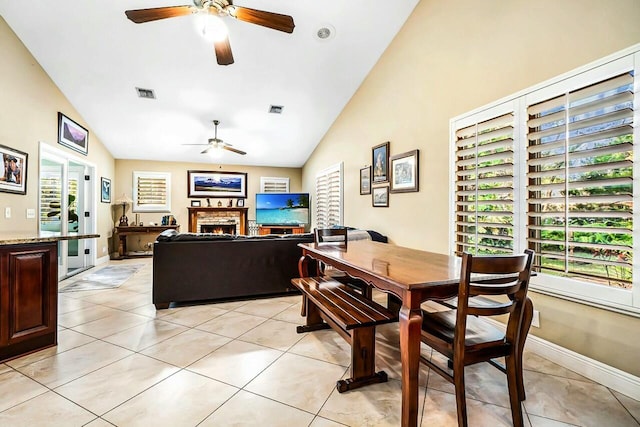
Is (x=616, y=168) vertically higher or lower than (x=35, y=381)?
higher

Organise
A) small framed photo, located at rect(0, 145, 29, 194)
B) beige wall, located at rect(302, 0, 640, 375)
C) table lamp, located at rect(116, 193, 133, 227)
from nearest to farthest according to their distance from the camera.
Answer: beige wall, located at rect(302, 0, 640, 375) < small framed photo, located at rect(0, 145, 29, 194) < table lamp, located at rect(116, 193, 133, 227)

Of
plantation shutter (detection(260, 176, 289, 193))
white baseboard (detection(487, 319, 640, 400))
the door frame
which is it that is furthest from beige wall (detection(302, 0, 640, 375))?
the door frame

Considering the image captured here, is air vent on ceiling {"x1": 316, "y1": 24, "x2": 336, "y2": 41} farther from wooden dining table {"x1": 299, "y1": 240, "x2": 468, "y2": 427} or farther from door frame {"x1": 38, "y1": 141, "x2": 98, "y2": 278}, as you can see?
door frame {"x1": 38, "y1": 141, "x2": 98, "y2": 278}

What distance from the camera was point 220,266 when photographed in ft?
11.3

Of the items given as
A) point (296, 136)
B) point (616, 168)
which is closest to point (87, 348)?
point (616, 168)

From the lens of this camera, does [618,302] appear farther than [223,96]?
No

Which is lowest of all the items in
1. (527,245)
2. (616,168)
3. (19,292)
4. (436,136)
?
(19,292)

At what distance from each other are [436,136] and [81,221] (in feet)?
20.5

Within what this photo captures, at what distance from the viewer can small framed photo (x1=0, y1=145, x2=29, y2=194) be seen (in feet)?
10.6

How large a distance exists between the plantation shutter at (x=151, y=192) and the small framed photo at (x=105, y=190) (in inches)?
22.4

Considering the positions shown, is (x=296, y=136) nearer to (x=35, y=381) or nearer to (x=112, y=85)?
(x=112, y=85)

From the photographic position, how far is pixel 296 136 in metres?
6.38

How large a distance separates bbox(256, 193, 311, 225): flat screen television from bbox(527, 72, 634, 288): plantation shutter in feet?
17.6

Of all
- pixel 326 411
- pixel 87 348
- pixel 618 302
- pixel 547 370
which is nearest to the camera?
pixel 326 411
